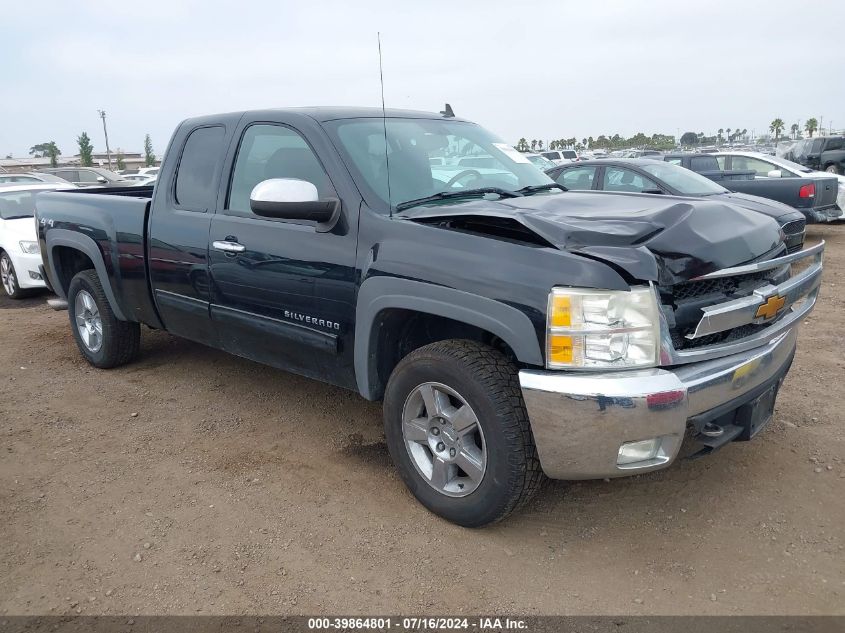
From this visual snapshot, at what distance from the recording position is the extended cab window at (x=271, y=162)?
3572mm

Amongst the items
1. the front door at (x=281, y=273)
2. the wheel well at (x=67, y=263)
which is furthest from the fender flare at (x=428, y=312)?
the wheel well at (x=67, y=263)

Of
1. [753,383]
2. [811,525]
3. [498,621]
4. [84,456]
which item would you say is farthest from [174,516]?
[811,525]

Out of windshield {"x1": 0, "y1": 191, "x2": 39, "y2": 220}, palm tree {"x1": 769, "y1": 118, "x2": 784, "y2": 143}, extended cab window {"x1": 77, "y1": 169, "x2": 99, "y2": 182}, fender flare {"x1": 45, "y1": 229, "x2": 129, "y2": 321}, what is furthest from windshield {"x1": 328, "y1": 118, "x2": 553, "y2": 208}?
palm tree {"x1": 769, "y1": 118, "x2": 784, "y2": 143}

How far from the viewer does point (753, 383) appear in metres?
2.89

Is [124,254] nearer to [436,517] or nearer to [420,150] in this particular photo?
[420,150]

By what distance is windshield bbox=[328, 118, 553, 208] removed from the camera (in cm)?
344

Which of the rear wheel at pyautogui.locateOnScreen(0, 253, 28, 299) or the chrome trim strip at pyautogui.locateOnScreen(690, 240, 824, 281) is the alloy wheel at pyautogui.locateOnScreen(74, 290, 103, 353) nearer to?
the rear wheel at pyautogui.locateOnScreen(0, 253, 28, 299)

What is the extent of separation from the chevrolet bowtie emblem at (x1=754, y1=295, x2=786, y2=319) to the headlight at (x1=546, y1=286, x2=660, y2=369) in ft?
2.25

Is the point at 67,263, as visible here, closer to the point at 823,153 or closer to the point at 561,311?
the point at 561,311

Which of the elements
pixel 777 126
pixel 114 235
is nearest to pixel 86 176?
pixel 114 235

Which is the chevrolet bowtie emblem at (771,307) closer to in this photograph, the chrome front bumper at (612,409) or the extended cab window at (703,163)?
the chrome front bumper at (612,409)

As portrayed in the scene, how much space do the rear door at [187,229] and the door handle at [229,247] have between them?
0.43 ft

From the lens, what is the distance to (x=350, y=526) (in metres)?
3.11

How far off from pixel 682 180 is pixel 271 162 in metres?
6.05
